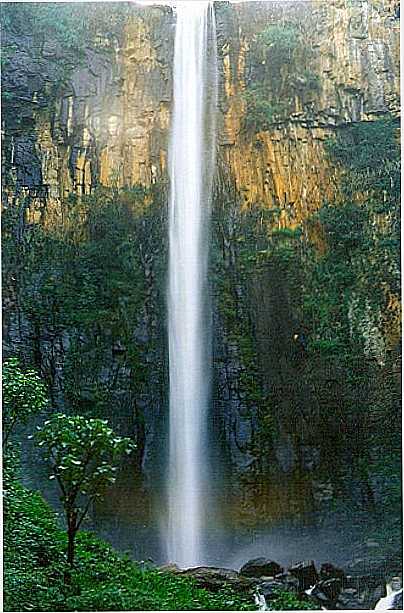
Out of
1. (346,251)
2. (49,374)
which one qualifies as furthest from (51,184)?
(346,251)

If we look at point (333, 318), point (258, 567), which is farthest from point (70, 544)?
point (333, 318)

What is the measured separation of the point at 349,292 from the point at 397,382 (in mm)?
363

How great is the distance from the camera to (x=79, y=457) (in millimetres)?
3150

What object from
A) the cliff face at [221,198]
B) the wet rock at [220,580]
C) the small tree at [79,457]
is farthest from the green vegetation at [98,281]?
the wet rock at [220,580]

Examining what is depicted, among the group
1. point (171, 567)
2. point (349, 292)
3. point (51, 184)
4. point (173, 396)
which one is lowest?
point (171, 567)

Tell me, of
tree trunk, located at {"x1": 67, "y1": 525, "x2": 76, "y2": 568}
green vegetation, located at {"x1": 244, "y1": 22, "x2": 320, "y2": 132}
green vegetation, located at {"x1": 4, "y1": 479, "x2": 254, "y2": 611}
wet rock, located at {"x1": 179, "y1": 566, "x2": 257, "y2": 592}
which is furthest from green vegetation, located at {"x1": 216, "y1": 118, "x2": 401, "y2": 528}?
tree trunk, located at {"x1": 67, "y1": 525, "x2": 76, "y2": 568}

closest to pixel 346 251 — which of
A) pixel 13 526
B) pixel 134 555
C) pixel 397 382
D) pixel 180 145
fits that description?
pixel 397 382

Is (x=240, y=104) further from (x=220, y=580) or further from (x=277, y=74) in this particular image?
(x=220, y=580)

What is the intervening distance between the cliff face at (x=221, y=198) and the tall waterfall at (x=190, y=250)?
4 centimetres

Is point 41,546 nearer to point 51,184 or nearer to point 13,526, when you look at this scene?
point 13,526

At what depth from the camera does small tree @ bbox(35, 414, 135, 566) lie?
3.13m

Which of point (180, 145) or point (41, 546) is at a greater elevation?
point (180, 145)

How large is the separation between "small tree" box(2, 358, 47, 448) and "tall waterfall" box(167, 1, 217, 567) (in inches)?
18.5

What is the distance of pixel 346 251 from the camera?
10.5 feet
